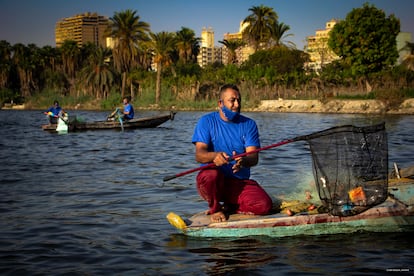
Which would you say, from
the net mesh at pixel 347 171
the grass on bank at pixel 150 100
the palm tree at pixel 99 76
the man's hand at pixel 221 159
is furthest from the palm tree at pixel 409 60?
the man's hand at pixel 221 159

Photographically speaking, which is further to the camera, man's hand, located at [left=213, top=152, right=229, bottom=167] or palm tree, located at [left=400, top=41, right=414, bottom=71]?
palm tree, located at [left=400, top=41, right=414, bottom=71]

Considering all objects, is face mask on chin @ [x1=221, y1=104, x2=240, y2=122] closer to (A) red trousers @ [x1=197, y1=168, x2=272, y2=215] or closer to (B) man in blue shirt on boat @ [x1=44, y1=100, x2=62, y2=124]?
(A) red trousers @ [x1=197, y1=168, x2=272, y2=215]

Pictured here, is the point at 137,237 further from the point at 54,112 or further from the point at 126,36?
the point at 126,36

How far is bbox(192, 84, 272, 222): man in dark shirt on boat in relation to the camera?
5.82m

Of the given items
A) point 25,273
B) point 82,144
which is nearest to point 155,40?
point 82,144

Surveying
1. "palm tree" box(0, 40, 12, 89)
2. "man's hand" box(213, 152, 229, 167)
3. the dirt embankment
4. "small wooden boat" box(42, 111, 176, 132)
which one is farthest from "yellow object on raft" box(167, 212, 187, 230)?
"palm tree" box(0, 40, 12, 89)

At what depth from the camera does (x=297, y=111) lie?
45.7 meters

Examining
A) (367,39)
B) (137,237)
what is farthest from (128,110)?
(367,39)

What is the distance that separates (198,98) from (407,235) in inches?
2025

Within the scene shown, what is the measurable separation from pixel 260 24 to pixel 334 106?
2901 centimetres

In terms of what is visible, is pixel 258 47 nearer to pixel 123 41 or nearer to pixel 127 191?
pixel 123 41

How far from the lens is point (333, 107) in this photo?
43.1m

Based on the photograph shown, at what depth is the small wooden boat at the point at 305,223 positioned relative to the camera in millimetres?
5770

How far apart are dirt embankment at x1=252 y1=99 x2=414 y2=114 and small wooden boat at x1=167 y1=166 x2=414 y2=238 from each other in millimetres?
34344
